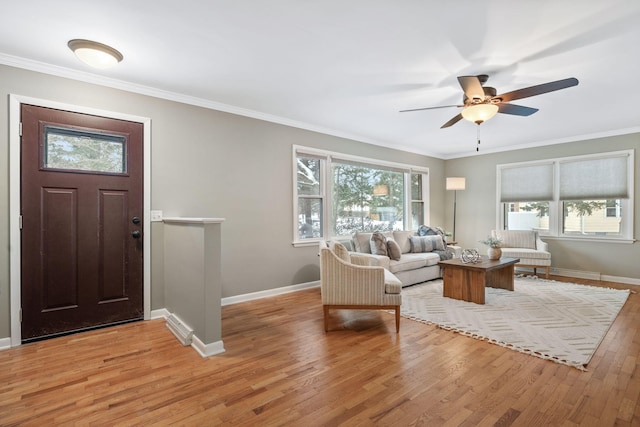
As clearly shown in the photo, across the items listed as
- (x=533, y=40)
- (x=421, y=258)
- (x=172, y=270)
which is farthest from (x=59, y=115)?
(x=421, y=258)

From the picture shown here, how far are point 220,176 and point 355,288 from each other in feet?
7.08

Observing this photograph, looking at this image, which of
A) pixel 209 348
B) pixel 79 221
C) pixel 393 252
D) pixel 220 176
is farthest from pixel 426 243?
pixel 79 221

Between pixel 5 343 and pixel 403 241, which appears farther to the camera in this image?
pixel 403 241

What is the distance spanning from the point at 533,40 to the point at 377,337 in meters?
2.78

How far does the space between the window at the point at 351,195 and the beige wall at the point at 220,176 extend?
0.76 ft

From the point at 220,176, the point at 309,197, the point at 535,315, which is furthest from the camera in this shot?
the point at 309,197

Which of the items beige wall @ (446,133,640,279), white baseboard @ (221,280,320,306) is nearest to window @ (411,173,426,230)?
beige wall @ (446,133,640,279)

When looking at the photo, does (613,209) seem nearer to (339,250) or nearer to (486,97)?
(486,97)

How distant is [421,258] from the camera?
473 cm

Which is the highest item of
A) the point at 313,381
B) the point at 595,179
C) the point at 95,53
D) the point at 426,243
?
the point at 95,53

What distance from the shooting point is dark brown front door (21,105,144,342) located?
2.71 m

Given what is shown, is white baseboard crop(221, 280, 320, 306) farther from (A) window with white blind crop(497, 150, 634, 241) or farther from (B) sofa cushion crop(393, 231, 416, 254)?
(A) window with white blind crop(497, 150, 634, 241)

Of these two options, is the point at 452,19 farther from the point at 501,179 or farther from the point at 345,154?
the point at 501,179

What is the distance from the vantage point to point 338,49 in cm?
255
